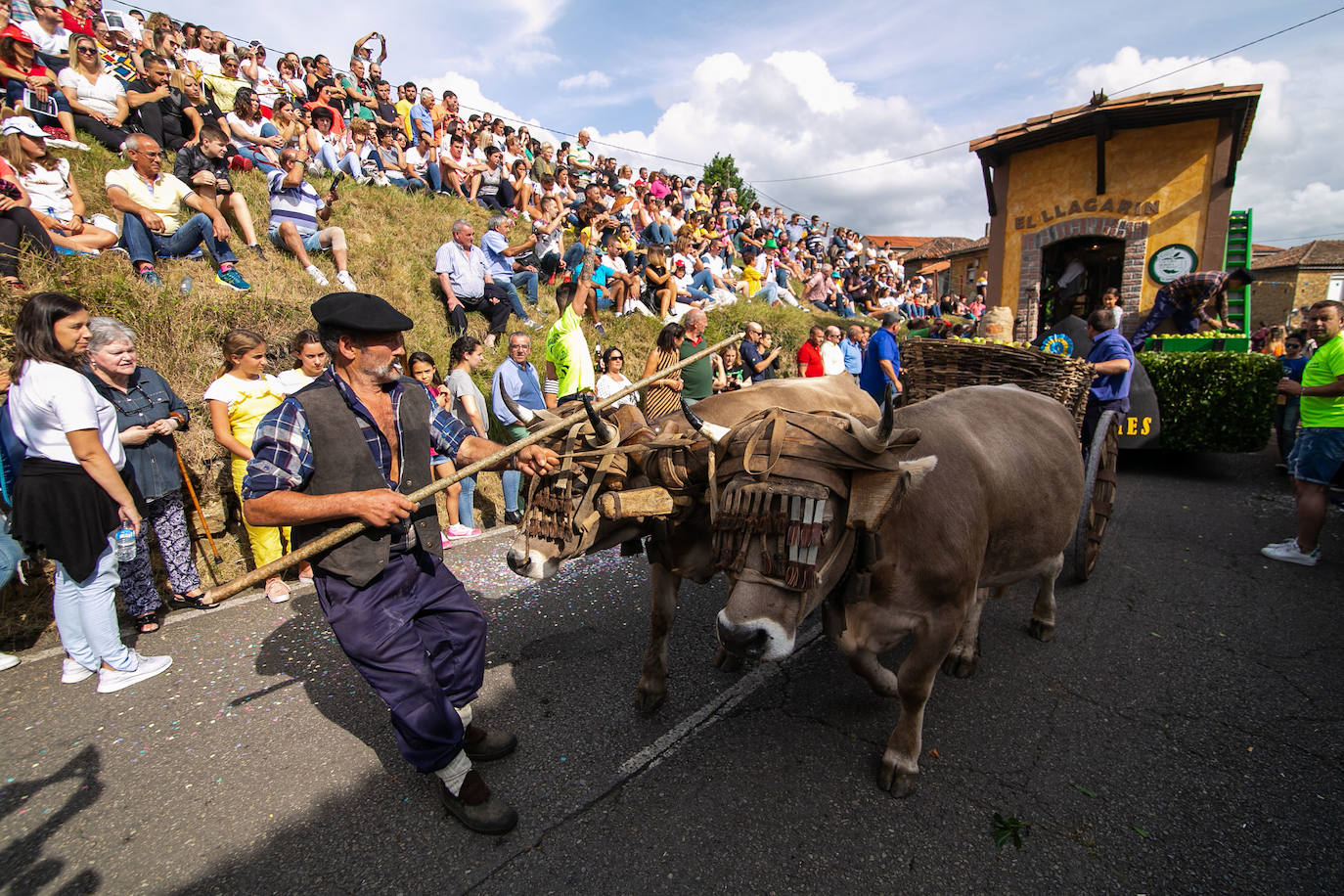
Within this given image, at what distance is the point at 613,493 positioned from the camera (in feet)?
A: 7.76

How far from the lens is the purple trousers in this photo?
239 cm

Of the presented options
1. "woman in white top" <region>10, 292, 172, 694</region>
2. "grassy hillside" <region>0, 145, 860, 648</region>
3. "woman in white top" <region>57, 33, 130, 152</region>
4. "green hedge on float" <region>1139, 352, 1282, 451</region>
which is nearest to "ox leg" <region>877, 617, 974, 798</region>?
"woman in white top" <region>10, 292, 172, 694</region>

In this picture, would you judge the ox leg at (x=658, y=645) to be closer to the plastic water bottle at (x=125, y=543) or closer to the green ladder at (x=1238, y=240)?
the plastic water bottle at (x=125, y=543)

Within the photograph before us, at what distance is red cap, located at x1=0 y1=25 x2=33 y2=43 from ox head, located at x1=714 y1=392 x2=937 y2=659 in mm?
11225

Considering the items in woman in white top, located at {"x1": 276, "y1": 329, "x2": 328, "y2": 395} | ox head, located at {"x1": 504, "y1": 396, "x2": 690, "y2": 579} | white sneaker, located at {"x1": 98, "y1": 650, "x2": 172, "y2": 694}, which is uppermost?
woman in white top, located at {"x1": 276, "y1": 329, "x2": 328, "y2": 395}

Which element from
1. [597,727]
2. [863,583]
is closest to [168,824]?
[597,727]

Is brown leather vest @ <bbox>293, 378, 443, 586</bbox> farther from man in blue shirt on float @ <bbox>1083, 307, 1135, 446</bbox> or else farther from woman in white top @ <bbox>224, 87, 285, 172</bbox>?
woman in white top @ <bbox>224, 87, 285, 172</bbox>

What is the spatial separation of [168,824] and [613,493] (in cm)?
239

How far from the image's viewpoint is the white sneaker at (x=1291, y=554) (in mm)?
4906

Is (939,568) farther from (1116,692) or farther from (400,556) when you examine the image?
(400,556)

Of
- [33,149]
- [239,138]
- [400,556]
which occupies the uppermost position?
[239,138]

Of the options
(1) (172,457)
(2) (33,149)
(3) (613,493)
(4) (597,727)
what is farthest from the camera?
(2) (33,149)

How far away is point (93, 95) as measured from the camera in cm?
834

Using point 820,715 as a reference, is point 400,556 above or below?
above
